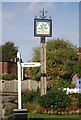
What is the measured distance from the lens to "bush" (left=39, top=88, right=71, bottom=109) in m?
17.3

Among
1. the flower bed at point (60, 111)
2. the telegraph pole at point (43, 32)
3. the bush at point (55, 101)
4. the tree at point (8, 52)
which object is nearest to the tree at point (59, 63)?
the tree at point (8, 52)

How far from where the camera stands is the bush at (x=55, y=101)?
682 inches

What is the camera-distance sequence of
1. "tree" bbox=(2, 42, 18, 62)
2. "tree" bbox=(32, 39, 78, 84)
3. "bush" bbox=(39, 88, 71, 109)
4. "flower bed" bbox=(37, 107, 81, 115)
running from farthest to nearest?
1. "tree" bbox=(2, 42, 18, 62)
2. "tree" bbox=(32, 39, 78, 84)
3. "bush" bbox=(39, 88, 71, 109)
4. "flower bed" bbox=(37, 107, 81, 115)

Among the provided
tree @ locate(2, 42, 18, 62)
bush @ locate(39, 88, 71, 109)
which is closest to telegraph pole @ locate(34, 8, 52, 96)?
bush @ locate(39, 88, 71, 109)

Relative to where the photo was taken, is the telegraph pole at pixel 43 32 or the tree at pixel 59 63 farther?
the tree at pixel 59 63

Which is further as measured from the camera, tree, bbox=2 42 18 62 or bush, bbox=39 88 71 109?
tree, bbox=2 42 18 62

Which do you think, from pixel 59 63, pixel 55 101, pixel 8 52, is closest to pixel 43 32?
pixel 55 101

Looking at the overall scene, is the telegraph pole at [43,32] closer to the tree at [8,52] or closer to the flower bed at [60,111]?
the flower bed at [60,111]

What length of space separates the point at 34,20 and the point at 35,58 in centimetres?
2646

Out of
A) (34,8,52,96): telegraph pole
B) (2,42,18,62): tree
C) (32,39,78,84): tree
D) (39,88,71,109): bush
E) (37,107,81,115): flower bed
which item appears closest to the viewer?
(37,107,81,115): flower bed

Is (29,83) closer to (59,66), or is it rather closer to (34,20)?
(59,66)

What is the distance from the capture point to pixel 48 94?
17.9 metres

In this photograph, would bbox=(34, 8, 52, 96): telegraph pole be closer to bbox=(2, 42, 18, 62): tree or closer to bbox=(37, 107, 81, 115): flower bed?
bbox=(37, 107, 81, 115): flower bed

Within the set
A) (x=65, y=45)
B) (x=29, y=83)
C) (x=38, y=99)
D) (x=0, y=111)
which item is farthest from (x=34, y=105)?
(x=65, y=45)
